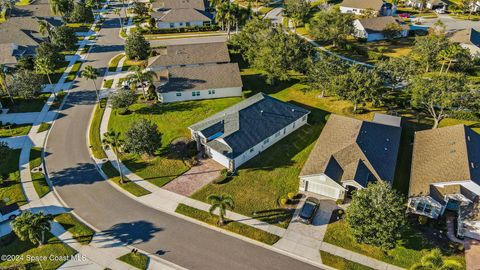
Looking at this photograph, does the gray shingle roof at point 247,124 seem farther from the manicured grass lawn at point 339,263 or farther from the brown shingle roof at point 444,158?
the brown shingle roof at point 444,158

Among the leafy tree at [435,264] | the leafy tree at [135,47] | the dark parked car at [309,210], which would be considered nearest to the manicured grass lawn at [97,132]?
the leafy tree at [135,47]

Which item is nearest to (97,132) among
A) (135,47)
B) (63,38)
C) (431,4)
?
(135,47)

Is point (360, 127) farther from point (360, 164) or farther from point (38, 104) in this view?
point (38, 104)

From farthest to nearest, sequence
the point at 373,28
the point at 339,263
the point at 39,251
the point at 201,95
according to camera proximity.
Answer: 1. the point at 373,28
2. the point at 201,95
3. the point at 39,251
4. the point at 339,263

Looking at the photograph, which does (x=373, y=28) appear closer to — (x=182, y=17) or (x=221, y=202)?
(x=182, y=17)

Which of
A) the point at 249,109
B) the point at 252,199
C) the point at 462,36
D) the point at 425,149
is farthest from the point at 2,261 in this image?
the point at 462,36

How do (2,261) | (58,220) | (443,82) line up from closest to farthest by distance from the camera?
1. (2,261)
2. (58,220)
3. (443,82)
